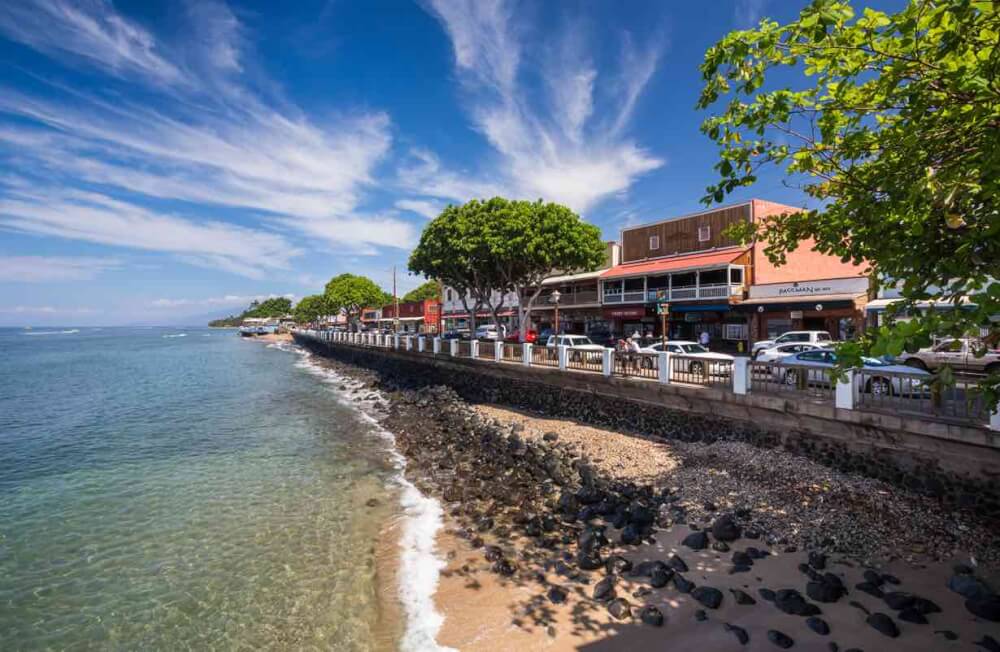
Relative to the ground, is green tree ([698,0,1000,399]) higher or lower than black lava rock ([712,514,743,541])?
higher

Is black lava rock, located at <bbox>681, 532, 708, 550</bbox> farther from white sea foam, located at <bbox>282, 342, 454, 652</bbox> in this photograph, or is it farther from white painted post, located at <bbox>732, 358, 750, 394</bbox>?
white painted post, located at <bbox>732, 358, 750, 394</bbox>

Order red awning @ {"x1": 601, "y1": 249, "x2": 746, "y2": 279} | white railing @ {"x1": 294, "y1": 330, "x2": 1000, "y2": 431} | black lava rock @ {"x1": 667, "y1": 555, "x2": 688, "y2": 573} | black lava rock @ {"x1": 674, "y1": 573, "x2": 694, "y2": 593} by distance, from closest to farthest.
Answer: black lava rock @ {"x1": 674, "y1": 573, "x2": 694, "y2": 593} < black lava rock @ {"x1": 667, "y1": 555, "x2": 688, "y2": 573} < white railing @ {"x1": 294, "y1": 330, "x2": 1000, "y2": 431} < red awning @ {"x1": 601, "y1": 249, "x2": 746, "y2": 279}

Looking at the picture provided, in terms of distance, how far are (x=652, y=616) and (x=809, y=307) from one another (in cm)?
2291

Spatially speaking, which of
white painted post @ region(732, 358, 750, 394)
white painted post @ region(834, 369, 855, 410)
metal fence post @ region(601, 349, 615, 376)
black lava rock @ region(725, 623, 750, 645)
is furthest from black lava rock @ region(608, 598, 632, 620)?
metal fence post @ region(601, 349, 615, 376)

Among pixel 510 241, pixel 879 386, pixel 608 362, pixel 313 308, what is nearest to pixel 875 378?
pixel 879 386

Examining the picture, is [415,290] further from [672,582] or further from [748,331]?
[672,582]

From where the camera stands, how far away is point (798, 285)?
2452 cm

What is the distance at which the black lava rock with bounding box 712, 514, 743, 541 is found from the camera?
7578 millimetres

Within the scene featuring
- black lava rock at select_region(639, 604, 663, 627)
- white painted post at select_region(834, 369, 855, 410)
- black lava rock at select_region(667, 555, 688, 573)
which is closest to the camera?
black lava rock at select_region(639, 604, 663, 627)

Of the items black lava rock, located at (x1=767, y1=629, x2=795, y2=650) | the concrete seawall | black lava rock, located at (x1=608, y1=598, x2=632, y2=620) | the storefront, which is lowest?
black lava rock, located at (x1=608, y1=598, x2=632, y2=620)

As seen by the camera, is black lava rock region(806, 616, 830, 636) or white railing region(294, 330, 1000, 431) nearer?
black lava rock region(806, 616, 830, 636)

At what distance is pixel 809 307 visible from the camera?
23.8 m

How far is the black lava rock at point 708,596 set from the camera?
238 inches

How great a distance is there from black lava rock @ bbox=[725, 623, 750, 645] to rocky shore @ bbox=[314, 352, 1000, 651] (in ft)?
0.05
